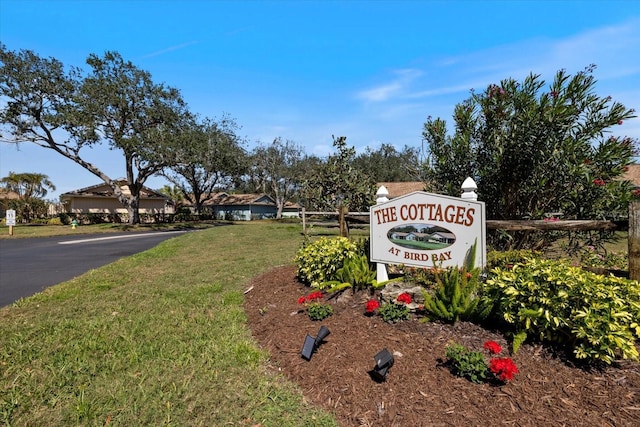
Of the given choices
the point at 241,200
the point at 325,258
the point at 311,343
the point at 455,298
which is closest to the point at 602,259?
the point at 455,298

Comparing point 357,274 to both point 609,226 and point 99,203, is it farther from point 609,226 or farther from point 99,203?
point 99,203


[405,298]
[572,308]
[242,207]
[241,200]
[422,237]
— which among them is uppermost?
[241,200]

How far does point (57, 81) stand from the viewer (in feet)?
77.9

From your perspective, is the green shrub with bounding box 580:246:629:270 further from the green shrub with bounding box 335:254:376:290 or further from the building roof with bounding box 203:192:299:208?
the building roof with bounding box 203:192:299:208

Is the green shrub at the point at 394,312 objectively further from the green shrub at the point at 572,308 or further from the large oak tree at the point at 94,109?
the large oak tree at the point at 94,109

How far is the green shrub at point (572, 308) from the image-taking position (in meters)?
2.64

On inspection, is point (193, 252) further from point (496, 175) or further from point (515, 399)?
point (515, 399)

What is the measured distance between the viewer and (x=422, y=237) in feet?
13.7

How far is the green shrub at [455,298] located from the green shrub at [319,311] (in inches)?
44.2

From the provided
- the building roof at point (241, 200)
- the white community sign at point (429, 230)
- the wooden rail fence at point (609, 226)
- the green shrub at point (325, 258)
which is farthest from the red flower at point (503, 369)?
the building roof at point (241, 200)

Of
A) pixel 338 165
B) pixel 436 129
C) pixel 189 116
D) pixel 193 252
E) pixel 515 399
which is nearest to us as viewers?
pixel 515 399

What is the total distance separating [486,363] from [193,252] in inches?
390

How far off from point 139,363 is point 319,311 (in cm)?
193

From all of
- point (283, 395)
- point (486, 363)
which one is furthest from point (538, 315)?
point (283, 395)
